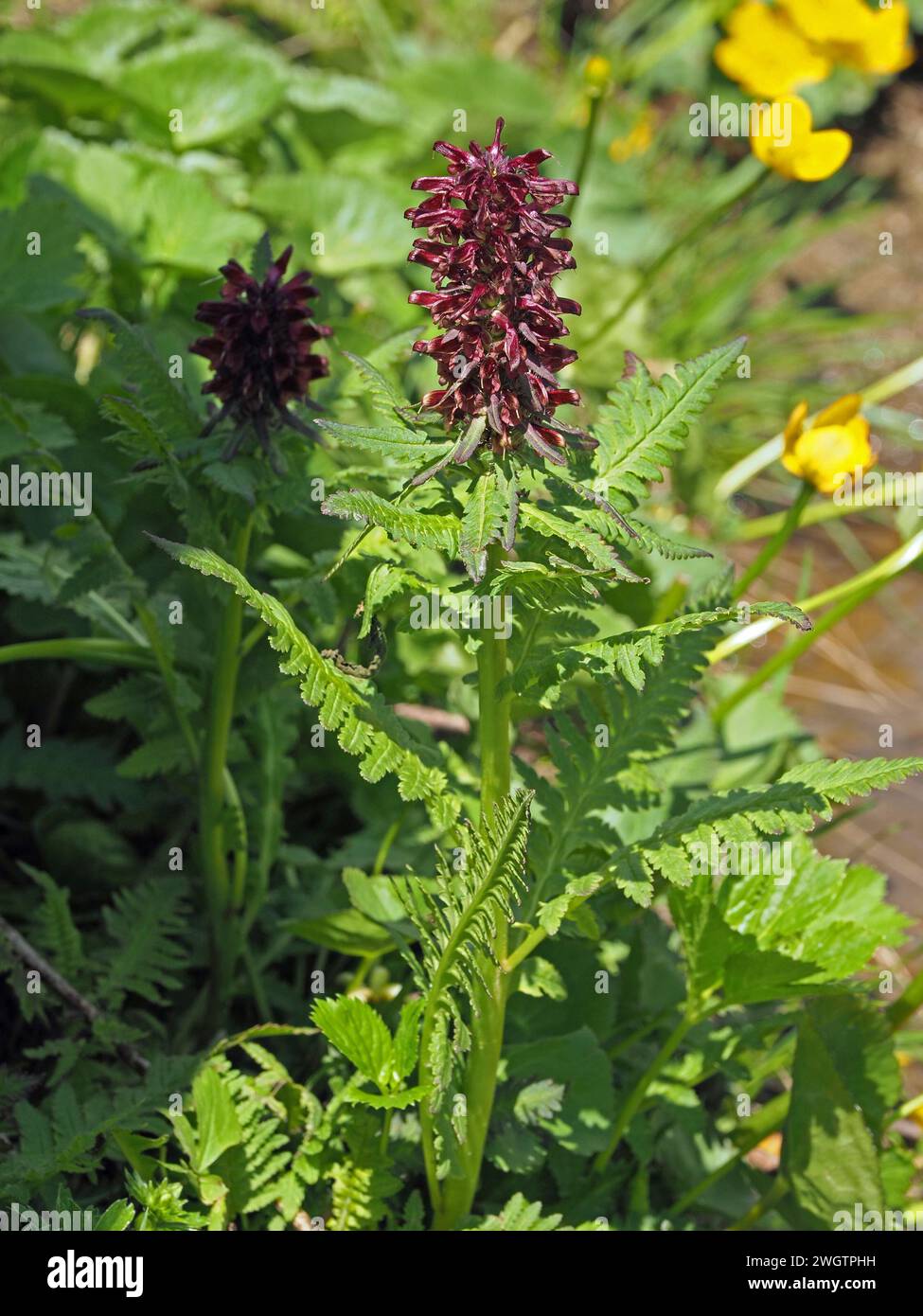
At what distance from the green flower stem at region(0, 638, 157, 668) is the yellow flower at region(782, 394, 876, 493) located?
0.79 metres

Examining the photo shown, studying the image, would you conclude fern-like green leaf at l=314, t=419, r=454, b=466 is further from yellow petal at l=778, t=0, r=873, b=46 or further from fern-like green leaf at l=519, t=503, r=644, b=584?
yellow petal at l=778, t=0, r=873, b=46

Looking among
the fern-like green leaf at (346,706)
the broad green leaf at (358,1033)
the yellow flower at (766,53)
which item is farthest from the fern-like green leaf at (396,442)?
the yellow flower at (766,53)

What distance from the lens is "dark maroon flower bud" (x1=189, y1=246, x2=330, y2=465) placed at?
1.28 m

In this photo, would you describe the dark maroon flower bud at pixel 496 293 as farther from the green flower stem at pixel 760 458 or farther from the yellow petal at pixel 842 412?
the green flower stem at pixel 760 458

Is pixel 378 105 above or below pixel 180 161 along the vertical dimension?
above

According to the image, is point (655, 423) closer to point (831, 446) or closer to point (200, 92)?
point (831, 446)

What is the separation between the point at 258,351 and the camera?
1283 millimetres

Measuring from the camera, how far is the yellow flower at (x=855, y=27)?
320 centimetres

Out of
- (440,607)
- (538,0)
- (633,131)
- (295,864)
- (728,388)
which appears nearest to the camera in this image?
(440,607)

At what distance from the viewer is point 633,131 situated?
3.68 metres
